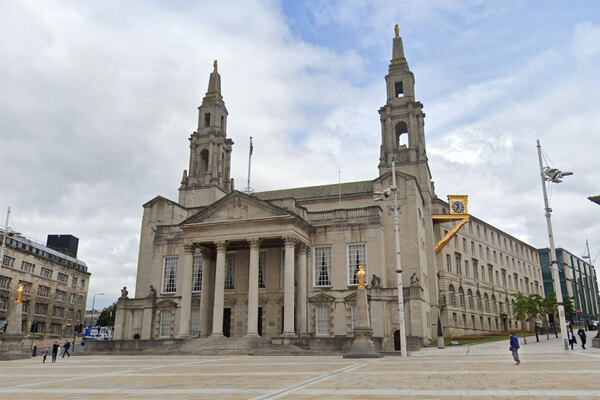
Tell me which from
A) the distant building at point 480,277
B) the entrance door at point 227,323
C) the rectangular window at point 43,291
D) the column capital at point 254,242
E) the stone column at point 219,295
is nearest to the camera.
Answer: the stone column at point 219,295

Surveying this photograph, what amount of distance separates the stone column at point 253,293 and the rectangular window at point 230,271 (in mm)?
6014

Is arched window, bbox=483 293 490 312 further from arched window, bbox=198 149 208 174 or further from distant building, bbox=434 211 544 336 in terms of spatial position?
arched window, bbox=198 149 208 174

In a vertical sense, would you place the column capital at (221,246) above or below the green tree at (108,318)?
above

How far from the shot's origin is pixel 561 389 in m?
11.4

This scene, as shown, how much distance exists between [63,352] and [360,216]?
26.5 m

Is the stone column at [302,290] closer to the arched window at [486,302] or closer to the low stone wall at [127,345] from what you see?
the low stone wall at [127,345]

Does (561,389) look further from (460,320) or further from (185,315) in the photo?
(460,320)

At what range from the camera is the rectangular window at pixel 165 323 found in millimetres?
46088

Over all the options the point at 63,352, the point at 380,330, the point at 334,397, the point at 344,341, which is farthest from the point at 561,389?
the point at 63,352

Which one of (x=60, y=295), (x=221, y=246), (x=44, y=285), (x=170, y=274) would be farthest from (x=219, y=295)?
(x=60, y=295)

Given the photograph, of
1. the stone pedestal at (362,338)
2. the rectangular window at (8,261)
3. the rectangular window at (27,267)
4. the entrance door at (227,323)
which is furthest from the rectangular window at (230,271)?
the rectangular window at (27,267)

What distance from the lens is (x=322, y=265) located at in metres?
43.6

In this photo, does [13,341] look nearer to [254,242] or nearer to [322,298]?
[254,242]

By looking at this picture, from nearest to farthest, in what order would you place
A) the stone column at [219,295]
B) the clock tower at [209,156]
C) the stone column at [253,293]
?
1. the stone column at [253,293]
2. the stone column at [219,295]
3. the clock tower at [209,156]
